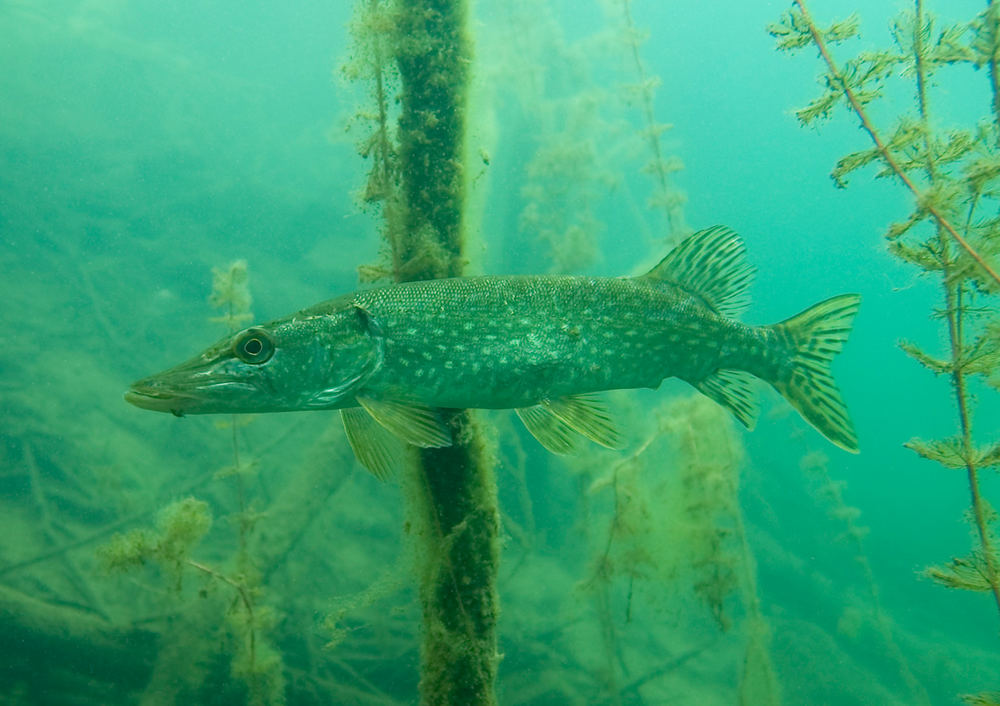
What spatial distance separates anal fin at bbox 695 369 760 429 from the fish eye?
8.64ft

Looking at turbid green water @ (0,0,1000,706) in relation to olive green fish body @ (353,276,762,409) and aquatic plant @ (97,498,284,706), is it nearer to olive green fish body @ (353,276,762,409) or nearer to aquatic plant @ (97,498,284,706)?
aquatic plant @ (97,498,284,706)

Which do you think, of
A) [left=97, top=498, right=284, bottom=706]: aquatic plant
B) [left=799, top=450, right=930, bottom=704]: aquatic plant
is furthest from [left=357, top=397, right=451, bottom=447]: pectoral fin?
[left=799, top=450, right=930, bottom=704]: aquatic plant

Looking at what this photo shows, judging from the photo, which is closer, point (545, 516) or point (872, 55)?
point (872, 55)

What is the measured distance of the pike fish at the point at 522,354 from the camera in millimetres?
→ 2842

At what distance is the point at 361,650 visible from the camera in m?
8.16

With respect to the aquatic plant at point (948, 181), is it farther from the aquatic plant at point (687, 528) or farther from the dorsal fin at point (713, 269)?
the aquatic plant at point (687, 528)

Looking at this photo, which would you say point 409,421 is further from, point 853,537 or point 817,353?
point 853,537

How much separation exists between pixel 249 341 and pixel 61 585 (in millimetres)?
7331

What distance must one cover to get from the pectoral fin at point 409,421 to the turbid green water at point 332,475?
1.38 meters

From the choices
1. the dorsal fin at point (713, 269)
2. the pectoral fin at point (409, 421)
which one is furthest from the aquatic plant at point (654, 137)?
the pectoral fin at point (409, 421)

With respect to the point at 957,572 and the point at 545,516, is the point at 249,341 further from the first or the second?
the point at 545,516

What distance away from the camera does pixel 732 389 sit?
137 inches

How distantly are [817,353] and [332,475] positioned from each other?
6.40 meters

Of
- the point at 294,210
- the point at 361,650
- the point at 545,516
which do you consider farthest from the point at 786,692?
the point at 294,210
